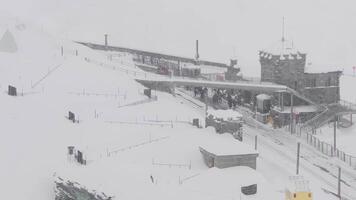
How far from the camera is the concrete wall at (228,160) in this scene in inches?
2121

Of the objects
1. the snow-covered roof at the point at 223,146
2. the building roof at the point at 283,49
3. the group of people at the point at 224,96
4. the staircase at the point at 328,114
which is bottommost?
the snow-covered roof at the point at 223,146

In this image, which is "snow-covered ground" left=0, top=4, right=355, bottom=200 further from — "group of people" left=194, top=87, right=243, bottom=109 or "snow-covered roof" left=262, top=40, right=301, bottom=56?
"snow-covered roof" left=262, top=40, right=301, bottom=56

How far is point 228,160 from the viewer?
54.0 metres

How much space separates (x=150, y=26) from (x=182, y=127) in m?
61.5

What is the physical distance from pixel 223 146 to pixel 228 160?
93.2 inches

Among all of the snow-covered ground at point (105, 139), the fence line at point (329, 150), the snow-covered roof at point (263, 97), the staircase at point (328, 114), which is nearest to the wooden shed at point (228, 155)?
the snow-covered ground at point (105, 139)

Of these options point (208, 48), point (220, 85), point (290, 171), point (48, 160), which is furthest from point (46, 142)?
point (208, 48)

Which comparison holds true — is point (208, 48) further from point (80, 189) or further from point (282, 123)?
A: point (80, 189)

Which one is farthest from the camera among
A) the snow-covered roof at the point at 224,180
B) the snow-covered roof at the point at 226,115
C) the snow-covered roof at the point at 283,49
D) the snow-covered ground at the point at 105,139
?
the snow-covered roof at the point at 283,49

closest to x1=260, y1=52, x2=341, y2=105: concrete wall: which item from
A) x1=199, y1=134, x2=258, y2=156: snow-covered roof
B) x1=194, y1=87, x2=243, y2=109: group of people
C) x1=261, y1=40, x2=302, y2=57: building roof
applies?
x1=261, y1=40, x2=302, y2=57: building roof

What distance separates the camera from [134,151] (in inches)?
2213

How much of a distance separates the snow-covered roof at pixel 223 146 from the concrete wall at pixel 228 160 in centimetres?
27

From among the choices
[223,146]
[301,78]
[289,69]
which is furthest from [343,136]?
[223,146]

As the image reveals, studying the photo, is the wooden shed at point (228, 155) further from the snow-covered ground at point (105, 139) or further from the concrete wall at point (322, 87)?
the concrete wall at point (322, 87)
